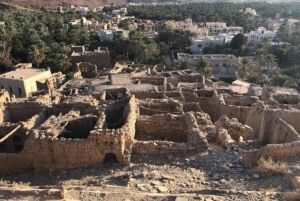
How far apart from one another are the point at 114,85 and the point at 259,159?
16.7 meters

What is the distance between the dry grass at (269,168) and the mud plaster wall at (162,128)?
4.92m

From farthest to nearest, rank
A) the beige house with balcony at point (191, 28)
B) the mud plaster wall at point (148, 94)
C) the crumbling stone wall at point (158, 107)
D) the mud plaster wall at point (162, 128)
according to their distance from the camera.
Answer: the beige house with balcony at point (191, 28) → the mud plaster wall at point (148, 94) → the crumbling stone wall at point (158, 107) → the mud plaster wall at point (162, 128)

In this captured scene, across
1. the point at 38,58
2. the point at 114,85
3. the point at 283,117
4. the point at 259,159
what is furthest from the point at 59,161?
the point at 38,58

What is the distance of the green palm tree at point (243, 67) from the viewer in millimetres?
52656

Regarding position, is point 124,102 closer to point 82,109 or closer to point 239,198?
point 82,109

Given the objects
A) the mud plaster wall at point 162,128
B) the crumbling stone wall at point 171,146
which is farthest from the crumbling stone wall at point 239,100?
the crumbling stone wall at point 171,146

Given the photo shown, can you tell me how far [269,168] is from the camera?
10.9m

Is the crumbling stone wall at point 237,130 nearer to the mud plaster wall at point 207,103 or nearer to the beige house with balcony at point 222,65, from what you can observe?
the mud plaster wall at point 207,103

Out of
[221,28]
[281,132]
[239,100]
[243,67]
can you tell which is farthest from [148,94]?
[221,28]

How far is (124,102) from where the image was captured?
17.6 meters

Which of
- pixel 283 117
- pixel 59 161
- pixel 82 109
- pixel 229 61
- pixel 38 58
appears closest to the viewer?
pixel 59 161

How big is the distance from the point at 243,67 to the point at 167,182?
45.1m

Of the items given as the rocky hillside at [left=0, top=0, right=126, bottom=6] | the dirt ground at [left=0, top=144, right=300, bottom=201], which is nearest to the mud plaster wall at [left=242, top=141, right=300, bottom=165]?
the dirt ground at [left=0, top=144, right=300, bottom=201]

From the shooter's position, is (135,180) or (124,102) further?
(124,102)
